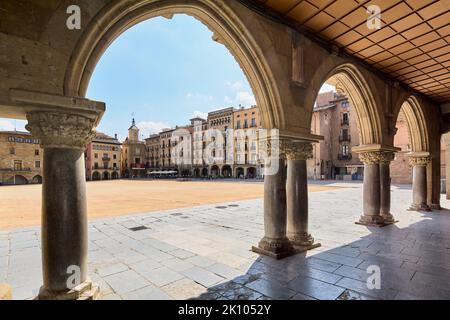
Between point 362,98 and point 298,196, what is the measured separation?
387 cm

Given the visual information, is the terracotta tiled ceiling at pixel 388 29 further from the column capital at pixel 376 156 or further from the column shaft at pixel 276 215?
the column shaft at pixel 276 215

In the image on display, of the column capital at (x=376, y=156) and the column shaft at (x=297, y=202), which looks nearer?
the column shaft at (x=297, y=202)

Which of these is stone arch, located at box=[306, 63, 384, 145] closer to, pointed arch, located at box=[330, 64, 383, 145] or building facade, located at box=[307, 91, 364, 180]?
pointed arch, located at box=[330, 64, 383, 145]

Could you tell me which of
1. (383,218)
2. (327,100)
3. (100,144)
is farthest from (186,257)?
(100,144)

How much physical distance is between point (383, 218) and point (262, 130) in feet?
16.8

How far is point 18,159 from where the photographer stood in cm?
4012

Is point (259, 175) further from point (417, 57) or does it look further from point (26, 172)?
point (26, 172)

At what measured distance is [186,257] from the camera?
4.38 meters

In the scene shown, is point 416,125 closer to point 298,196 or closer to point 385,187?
point 385,187

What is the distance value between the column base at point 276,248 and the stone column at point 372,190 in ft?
12.2

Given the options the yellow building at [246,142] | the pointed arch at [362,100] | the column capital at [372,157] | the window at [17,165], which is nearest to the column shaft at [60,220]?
the pointed arch at [362,100]

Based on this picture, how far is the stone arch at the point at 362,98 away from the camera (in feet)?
20.0

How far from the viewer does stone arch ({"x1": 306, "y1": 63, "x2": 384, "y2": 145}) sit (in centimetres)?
609

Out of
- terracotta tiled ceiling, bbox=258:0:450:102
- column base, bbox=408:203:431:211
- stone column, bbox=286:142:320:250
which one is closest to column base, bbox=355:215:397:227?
stone column, bbox=286:142:320:250
